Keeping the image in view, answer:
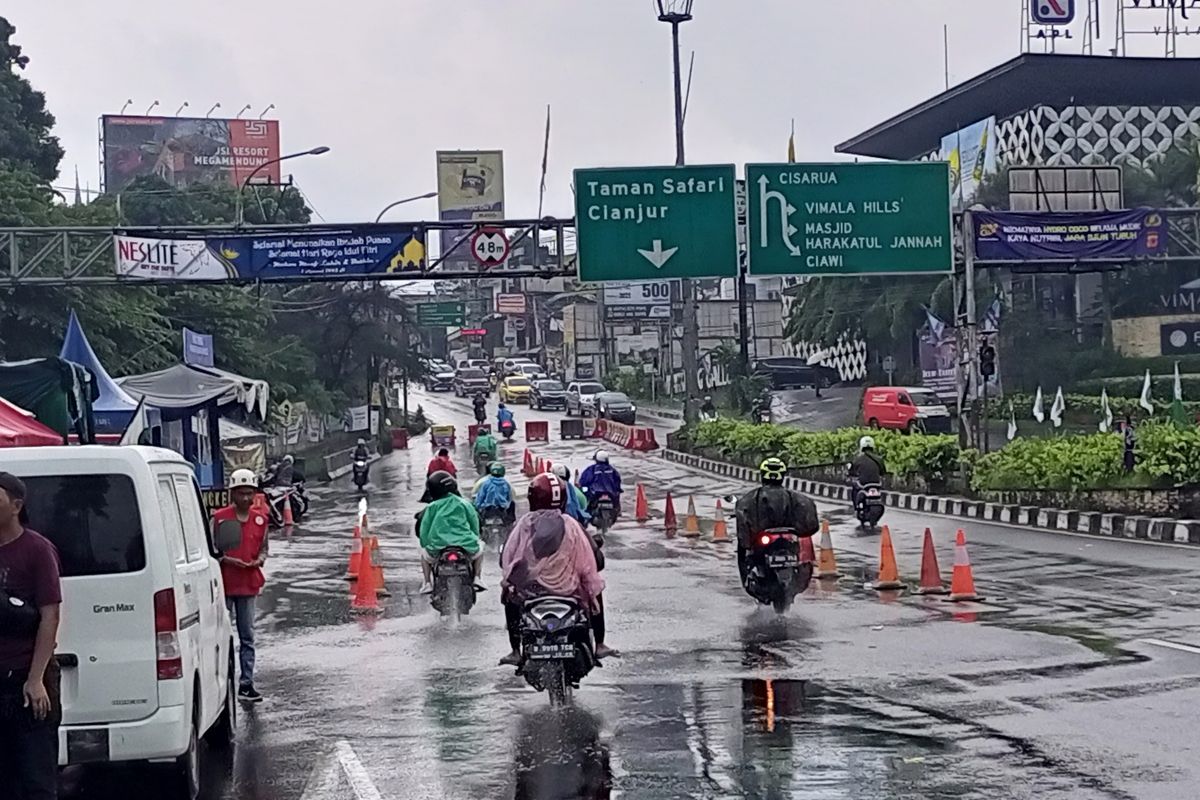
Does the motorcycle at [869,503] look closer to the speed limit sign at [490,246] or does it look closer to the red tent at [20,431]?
the speed limit sign at [490,246]

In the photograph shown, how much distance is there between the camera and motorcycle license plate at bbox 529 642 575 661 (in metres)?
10.2

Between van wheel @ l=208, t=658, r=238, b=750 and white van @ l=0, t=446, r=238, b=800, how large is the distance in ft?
6.30

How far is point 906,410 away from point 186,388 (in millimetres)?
25632

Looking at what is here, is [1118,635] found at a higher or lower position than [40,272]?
lower

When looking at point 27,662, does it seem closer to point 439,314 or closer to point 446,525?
point 446,525

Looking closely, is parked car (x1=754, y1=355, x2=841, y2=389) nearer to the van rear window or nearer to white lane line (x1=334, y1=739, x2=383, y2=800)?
white lane line (x1=334, y1=739, x2=383, y2=800)

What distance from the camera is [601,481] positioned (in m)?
26.2

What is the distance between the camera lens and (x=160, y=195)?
62125 millimetres

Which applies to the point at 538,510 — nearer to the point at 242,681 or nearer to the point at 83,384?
the point at 242,681

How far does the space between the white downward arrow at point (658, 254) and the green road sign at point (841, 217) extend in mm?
1457

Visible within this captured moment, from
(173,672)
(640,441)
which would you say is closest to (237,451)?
(640,441)

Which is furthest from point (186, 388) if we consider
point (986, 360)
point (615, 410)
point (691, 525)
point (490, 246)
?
point (615, 410)

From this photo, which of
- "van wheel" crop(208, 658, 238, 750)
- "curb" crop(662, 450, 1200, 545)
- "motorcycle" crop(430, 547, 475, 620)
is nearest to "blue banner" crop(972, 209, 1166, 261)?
"curb" crop(662, 450, 1200, 545)

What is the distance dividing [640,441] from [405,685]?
45051mm
